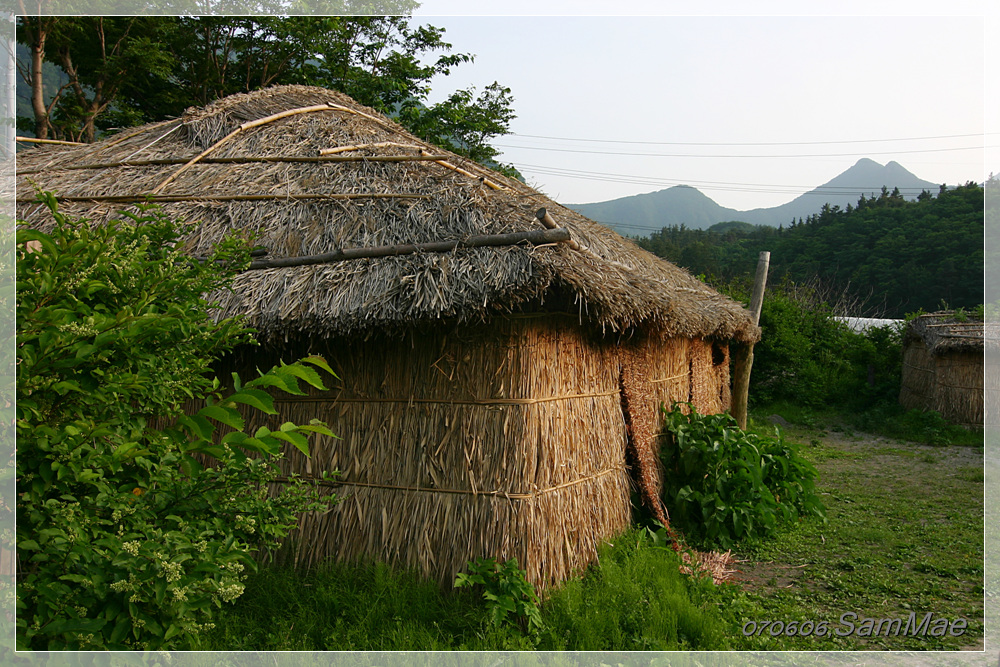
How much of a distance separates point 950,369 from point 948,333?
0.71 m

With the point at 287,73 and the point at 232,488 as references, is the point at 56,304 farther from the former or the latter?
the point at 287,73

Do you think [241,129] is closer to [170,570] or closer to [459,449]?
[459,449]

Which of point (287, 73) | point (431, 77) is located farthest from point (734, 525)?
point (287, 73)

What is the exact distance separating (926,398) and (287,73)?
15.4 metres

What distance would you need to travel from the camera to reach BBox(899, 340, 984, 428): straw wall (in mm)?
11398

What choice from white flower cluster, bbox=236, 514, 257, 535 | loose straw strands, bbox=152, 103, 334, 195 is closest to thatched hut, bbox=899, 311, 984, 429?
loose straw strands, bbox=152, 103, 334, 195

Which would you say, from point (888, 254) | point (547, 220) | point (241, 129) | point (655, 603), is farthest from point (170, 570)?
point (888, 254)

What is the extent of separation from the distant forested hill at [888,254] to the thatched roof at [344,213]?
1728cm

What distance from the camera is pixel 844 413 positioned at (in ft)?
45.1

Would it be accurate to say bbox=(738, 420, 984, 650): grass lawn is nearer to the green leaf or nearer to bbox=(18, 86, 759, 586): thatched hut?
bbox=(18, 86, 759, 586): thatched hut

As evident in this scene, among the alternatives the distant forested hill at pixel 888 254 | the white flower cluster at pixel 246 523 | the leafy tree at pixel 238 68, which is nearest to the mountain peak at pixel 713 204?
the distant forested hill at pixel 888 254

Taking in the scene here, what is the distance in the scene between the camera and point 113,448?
165cm

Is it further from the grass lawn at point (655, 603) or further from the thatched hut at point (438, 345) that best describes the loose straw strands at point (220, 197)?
the grass lawn at point (655, 603)

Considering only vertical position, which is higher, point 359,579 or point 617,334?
point 617,334
